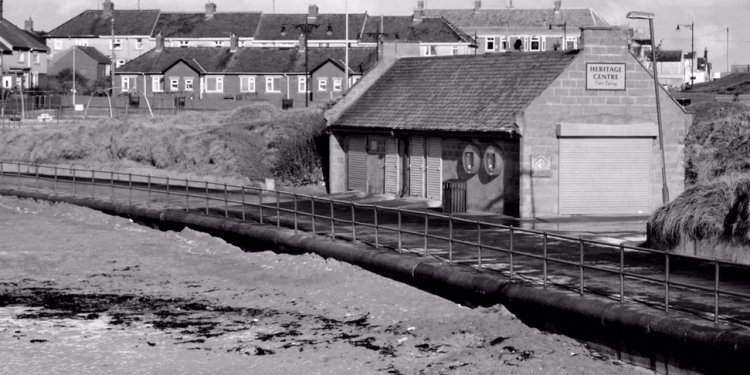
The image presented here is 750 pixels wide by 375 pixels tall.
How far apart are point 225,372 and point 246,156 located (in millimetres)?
31412

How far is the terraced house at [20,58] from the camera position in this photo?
12250 centimetres

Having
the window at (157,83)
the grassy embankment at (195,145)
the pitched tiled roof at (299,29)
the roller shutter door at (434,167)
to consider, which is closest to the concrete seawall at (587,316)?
the roller shutter door at (434,167)

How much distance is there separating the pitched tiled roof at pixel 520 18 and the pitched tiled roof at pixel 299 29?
19.0 m

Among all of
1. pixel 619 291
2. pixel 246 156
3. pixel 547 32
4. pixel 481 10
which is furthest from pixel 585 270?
pixel 481 10

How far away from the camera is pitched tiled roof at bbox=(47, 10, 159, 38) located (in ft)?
467

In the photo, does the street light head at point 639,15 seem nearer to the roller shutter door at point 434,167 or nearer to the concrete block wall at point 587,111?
the concrete block wall at point 587,111

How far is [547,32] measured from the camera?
146125 mm

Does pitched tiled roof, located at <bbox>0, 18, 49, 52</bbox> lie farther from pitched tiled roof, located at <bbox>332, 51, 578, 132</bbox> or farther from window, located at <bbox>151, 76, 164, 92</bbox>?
pitched tiled roof, located at <bbox>332, 51, 578, 132</bbox>

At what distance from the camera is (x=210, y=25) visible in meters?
137

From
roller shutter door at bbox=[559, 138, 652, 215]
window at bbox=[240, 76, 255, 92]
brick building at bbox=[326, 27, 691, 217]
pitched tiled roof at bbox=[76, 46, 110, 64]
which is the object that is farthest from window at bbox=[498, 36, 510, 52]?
roller shutter door at bbox=[559, 138, 652, 215]

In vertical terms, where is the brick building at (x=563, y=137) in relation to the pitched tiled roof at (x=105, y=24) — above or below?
below

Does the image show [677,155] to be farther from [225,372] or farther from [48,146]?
[48,146]

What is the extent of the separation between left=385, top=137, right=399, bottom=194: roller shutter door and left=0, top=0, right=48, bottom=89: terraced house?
283 ft

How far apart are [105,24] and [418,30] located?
133 feet
